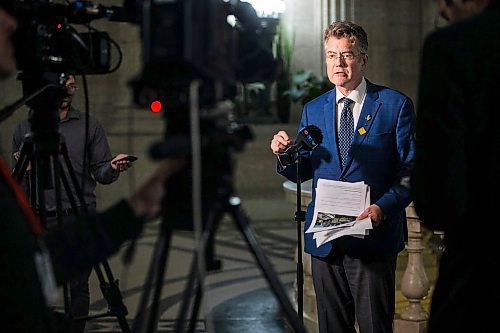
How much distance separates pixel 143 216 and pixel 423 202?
599 mm

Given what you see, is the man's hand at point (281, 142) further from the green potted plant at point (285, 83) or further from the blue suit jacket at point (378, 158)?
the green potted plant at point (285, 83)

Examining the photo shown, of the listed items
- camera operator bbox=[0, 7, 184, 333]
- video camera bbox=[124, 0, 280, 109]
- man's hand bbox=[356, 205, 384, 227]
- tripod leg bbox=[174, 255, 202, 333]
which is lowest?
man's hand bbox=[356, 205, 384, 227]

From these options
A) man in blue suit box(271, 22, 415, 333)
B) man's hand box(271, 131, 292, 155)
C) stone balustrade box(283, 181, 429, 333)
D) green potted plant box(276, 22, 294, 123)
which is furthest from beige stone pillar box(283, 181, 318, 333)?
green potted plant box(276, 22, 294, 123)

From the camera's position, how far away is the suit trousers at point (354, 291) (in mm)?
3094

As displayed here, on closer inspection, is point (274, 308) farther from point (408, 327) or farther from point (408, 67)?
point (408, 67)

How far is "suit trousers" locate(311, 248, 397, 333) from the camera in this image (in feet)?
10.2

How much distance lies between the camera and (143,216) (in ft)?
5.30

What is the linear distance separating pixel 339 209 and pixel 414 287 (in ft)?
3.75

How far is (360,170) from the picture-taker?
122 inches

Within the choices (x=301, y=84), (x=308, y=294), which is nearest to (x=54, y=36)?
(x=308, y=294)

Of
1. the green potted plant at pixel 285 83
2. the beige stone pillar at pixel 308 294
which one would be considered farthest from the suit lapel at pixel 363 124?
the green potted plant at pixel 285 83

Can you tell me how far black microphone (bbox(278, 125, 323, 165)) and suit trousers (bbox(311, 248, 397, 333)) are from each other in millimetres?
417

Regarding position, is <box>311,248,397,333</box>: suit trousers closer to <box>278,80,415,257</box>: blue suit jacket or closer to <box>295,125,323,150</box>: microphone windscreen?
<box>278,80,415,257</box>: blue suit jacket

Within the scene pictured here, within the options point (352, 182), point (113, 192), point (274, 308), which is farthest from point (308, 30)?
point (352, 182)
